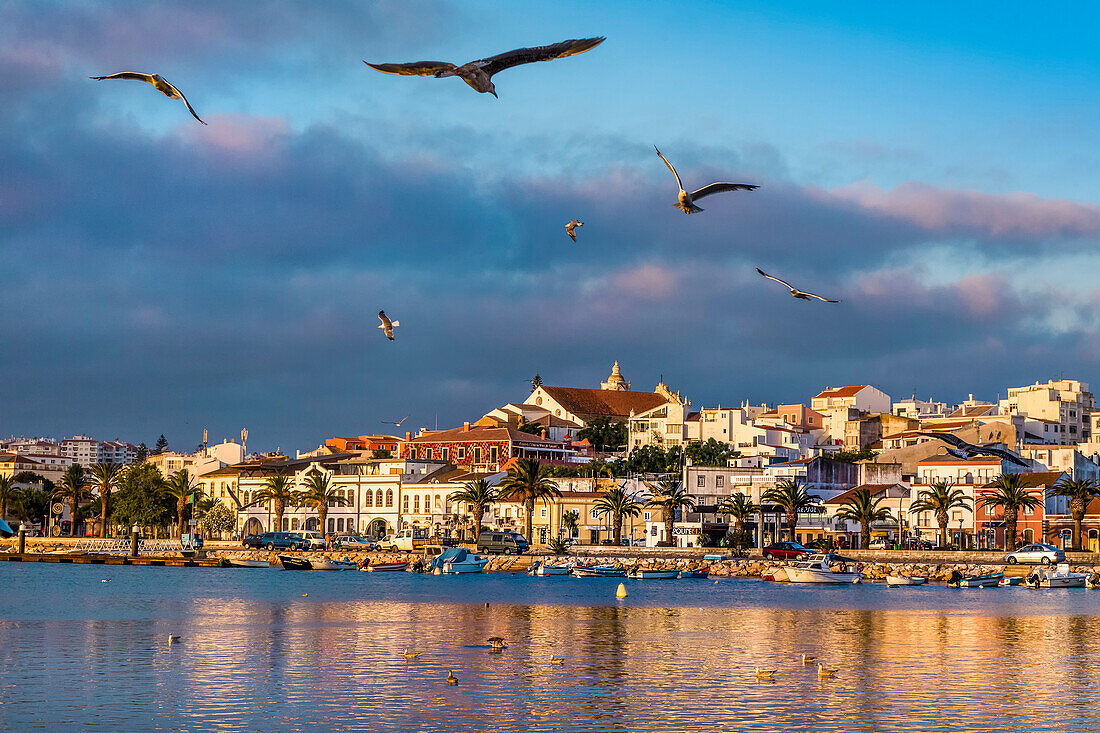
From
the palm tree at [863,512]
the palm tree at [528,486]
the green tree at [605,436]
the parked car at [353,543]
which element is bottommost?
the parked car at [353,543]

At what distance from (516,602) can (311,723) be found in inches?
1557

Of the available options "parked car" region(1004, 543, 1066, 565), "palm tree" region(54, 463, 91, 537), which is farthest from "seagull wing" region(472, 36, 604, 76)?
"palm tree" region(54, 463, 91, 537)

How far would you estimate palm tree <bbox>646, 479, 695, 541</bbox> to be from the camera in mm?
116062

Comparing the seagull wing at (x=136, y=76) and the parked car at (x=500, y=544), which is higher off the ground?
the seagull wing at (x=136, y=76)

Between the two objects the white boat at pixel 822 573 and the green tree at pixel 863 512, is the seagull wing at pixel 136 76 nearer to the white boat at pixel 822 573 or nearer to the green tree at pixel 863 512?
the white boat at pixel 822 573

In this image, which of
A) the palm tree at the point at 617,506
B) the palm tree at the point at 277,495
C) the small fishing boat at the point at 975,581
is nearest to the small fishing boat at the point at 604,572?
the palm tree at the point at 617,506

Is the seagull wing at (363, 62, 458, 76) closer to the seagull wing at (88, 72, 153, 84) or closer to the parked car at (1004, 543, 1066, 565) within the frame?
the seagull wing at (88, 72, 153, 84)

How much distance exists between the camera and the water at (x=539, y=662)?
30.3 meters

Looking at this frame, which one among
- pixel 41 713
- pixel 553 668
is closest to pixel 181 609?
pixel 553 668

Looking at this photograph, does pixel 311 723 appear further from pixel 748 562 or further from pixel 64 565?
pixel 64 565

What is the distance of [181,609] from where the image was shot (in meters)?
61.3

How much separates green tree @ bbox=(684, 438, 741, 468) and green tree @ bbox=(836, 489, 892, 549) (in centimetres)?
2820

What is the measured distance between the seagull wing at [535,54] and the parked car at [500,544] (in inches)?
3529

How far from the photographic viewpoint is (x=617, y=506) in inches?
A: 4464
